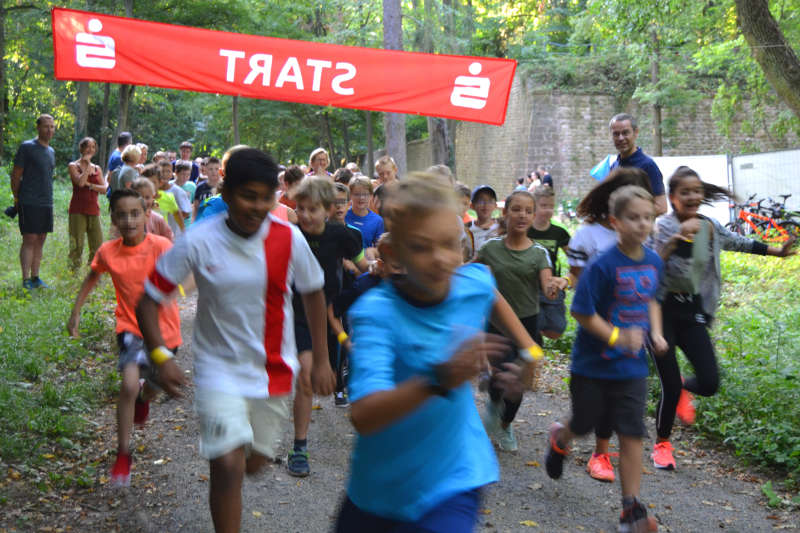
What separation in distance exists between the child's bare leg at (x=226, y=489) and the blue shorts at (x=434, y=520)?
124 centimetres

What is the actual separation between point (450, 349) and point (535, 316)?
4.03 m

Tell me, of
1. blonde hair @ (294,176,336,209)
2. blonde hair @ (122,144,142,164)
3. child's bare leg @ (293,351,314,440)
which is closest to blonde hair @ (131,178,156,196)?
blonde hair @ (294,176,336,209)

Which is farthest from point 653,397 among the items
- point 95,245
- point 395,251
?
point 95,245

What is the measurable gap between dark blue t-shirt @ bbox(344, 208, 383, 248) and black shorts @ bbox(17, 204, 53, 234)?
569 centimetres

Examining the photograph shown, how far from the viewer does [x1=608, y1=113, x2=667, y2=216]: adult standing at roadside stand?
655 centimetres

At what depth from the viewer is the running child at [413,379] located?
236 centimetres

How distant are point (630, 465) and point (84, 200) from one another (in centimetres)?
1002

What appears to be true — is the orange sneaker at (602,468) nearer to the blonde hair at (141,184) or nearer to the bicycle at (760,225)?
the blonde hair at (141,184)

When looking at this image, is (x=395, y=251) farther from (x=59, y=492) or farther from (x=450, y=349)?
(x=59, y=492)

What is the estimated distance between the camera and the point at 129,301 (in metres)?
5.51

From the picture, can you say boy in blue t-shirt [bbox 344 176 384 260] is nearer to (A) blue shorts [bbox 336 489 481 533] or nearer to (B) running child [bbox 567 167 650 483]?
Result: (B) running child [bbox 567 167 650 483]

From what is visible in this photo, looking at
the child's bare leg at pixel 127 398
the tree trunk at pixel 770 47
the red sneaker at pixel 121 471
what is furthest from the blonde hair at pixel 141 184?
the tree trunk at pixel 770 47

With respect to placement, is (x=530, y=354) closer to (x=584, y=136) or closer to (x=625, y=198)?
(x=625, y=198)

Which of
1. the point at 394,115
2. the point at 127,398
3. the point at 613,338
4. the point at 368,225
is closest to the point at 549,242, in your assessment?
the point at 368,225
